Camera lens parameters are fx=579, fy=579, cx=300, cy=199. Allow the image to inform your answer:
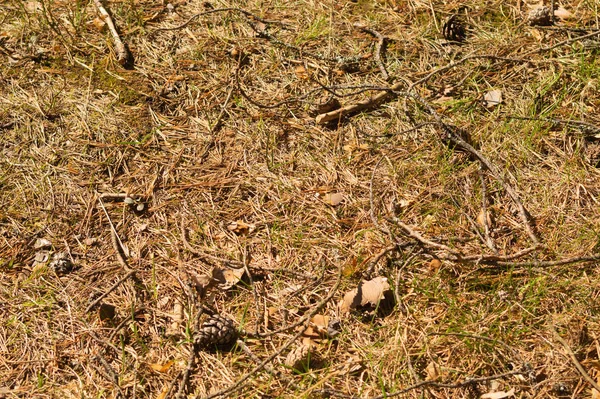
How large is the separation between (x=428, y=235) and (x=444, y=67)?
972 millimetres

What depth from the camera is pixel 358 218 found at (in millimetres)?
2475

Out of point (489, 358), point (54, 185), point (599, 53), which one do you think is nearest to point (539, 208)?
point (489, 358)

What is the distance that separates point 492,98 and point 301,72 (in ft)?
3.13

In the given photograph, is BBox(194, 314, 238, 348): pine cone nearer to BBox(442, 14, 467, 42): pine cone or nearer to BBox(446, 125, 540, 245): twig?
BBox(446, 125, 540, 245): twig

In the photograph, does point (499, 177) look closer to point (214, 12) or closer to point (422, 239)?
point (422, 239)

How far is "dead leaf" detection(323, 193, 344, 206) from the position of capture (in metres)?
2.52

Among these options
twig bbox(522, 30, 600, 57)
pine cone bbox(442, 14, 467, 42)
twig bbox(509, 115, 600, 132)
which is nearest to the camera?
twig bbox(509, 115, 600, 132)

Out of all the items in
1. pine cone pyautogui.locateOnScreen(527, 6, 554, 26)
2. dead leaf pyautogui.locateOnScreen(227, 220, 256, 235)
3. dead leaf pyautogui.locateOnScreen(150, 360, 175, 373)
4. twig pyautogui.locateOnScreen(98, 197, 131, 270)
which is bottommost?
dead leaf pyautogui.locateOnScreen(150, 360, 175, 373)

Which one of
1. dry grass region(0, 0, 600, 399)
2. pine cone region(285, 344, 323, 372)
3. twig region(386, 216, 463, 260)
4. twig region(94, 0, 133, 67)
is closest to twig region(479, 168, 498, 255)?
dry grass region(0, 0, 600, 399)

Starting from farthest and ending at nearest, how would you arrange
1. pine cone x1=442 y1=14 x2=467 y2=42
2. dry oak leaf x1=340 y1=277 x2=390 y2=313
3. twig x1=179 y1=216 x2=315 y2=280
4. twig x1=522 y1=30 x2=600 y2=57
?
pine cone x1=442 y1=14 x2=467 y2=42 → twig x1=522 y1=30 x2=600 y2=57 → twig x1=179 y1=216 x2=315 y2=280 → dry oak leaf x1=340 y1=277 x2=390 y2=313

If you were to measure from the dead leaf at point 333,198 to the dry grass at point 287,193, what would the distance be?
1.2 inches

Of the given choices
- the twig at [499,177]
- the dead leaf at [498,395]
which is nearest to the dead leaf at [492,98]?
the twig at [499,177]

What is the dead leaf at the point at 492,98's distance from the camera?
2805 mm

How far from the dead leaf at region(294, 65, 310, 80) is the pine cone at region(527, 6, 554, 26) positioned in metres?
1.24
